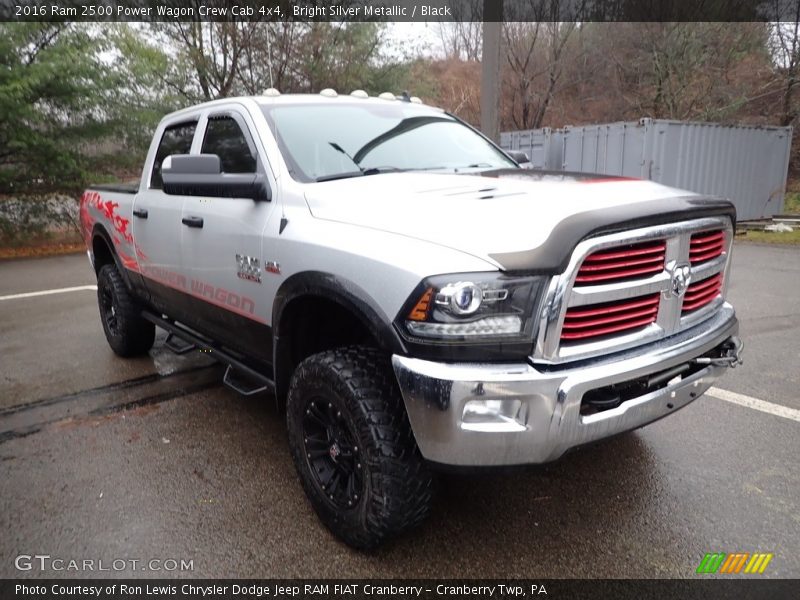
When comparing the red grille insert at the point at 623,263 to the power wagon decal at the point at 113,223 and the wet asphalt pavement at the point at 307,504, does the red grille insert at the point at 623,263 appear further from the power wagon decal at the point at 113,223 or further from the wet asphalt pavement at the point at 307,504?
the power wagon decal at the point at 113,223

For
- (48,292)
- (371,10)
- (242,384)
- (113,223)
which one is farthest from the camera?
(371,10)

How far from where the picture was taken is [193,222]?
3496 mm

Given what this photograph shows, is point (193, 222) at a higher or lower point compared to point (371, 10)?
lower

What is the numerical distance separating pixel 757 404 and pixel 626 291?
2.38 m

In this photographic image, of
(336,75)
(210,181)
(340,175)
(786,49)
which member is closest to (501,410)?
(340,175)

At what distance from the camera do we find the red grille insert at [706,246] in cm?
253

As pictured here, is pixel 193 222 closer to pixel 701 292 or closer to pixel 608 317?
pixel 608 317

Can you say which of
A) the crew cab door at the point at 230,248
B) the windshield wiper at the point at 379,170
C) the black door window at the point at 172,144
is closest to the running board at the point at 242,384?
the crew cab door at the point at 230,248

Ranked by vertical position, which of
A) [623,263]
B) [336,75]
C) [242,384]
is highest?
[336,75]

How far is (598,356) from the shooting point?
2197mm

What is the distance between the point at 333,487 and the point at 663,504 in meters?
1.57

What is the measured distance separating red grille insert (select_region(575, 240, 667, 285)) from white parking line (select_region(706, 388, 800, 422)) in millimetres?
2120

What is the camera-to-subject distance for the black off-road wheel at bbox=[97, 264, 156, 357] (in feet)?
16.1

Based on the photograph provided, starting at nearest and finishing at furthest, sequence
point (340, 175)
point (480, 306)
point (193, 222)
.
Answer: point (480, 306) < point (340, 175) < point (193, 222)
